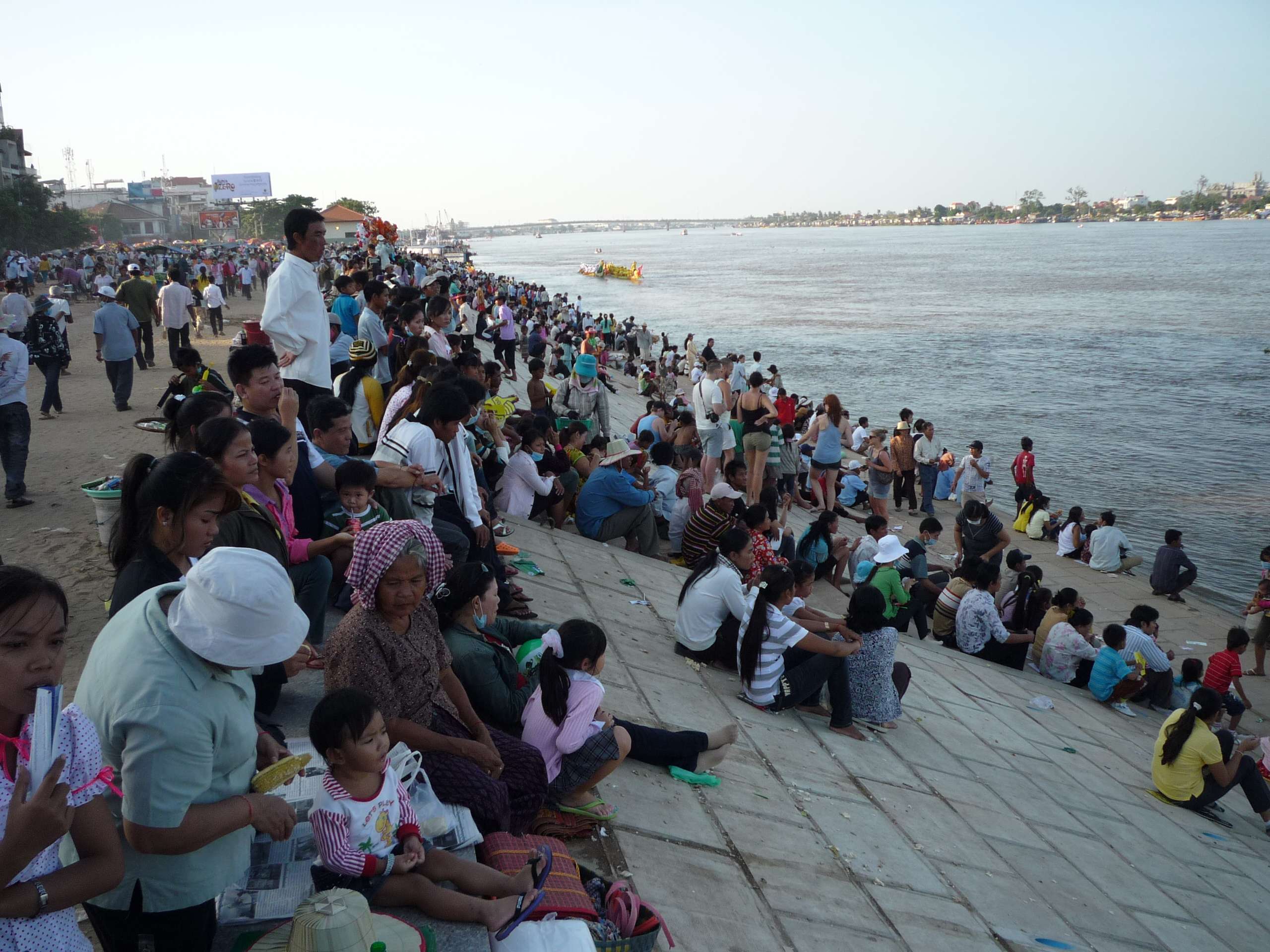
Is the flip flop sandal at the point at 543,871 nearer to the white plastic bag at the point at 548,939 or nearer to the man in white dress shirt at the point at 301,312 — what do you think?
the white plastic bag at the point at 548,939

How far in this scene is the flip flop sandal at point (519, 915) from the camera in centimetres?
307

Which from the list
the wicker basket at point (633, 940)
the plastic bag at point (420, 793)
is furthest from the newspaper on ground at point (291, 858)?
the wicker basket at point (633, 940)

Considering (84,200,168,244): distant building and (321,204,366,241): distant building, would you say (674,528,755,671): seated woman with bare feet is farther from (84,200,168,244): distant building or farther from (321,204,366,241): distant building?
(84,200,168,244): distant building

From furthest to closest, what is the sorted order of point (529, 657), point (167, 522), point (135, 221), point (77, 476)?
point (135, 221) → point (77, 476) → point (529, 657) → point (167, 522)

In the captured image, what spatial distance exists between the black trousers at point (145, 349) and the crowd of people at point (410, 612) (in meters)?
0.24

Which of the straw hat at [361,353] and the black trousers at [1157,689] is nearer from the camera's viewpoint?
the straw hat at [361,353]

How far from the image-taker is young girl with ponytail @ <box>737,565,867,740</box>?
611 cm

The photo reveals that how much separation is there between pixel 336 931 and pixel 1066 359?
46.6 metres

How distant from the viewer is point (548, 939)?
122 inches

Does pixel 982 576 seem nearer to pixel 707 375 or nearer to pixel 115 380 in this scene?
pixel 707 375

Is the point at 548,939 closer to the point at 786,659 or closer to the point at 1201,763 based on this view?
the point at 786,659

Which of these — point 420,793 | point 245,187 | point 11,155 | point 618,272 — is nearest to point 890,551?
point 420,793

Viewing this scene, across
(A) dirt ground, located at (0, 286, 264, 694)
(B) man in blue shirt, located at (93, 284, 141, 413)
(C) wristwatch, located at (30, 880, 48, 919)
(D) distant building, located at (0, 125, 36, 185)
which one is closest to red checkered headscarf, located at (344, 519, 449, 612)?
(C) wristwatch, located at (30, 880, 48, 919)

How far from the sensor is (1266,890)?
6.40 meters
